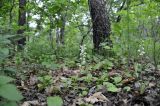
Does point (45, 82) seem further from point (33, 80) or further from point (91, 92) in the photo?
point (91, 92)

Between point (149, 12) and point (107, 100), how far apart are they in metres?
1.46

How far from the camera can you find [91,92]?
3.07 metres

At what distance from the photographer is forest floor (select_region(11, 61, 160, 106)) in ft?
9.11

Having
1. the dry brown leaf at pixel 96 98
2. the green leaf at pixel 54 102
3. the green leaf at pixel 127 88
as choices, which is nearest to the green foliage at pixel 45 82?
the dry brown leaf at pixel 96 98

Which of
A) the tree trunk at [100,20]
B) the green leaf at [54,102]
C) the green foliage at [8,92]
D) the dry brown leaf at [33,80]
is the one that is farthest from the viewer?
the tree trunk at [100,20]

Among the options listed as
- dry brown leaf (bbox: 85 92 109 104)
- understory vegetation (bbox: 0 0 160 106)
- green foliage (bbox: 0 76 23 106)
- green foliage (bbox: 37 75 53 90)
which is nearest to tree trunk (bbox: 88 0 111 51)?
understory vegetation (bbox: 0 0 160 106)

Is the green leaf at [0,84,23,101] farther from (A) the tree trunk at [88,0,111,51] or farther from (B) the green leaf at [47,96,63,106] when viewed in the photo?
(A) the tree trunk at [88,0,111,51]

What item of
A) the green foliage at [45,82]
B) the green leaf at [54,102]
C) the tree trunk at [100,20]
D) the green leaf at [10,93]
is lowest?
the green foliage at [45,82]

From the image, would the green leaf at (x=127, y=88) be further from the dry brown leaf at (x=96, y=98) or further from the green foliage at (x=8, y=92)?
the green foliage at (x=8, y=92)

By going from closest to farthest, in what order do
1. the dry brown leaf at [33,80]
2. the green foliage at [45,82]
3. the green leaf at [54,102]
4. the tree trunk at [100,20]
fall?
the green leaf at [54,102]
the green foliage at [45,82]
the dry brown leaf at [33,80]
the tree trunk at [100,20]

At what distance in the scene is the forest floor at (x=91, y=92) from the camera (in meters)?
2.78

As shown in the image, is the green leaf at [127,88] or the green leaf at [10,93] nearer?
the green leaf at [10,93]

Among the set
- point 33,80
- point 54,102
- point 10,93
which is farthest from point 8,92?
point 33,80

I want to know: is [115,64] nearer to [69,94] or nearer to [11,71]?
[69,94]
